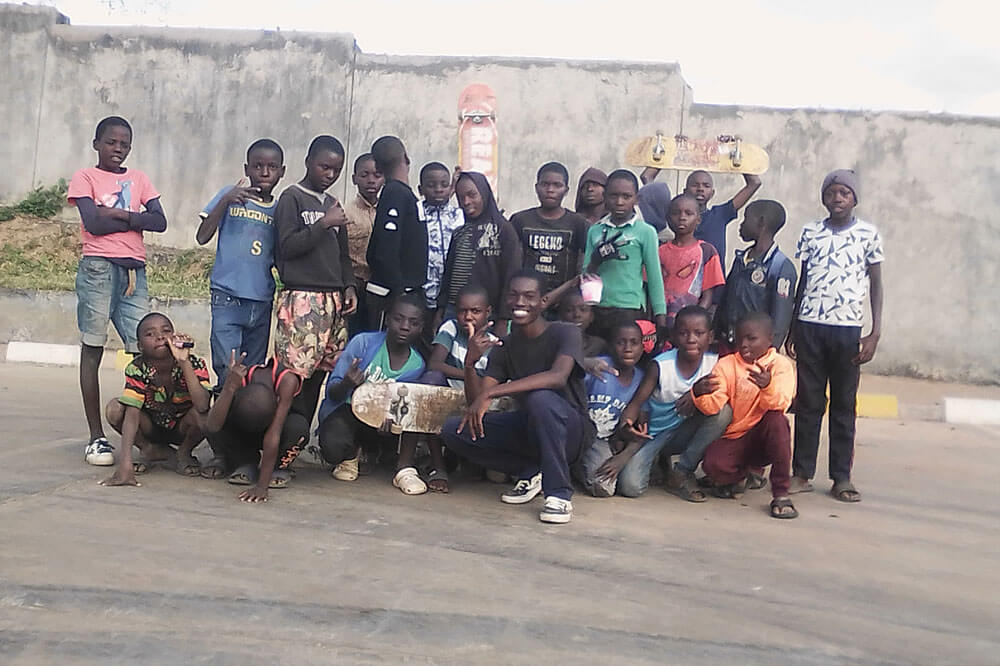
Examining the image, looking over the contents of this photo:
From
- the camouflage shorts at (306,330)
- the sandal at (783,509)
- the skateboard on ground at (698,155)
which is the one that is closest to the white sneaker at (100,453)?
the camouflage shorts at (306,330)

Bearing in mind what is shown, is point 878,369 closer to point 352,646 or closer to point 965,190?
point 965,190

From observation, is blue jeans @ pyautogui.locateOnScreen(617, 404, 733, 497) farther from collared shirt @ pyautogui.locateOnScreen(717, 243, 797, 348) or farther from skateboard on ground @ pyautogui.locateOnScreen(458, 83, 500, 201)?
skateboard on ground @ pyautogui.locateOnScreen(458, 83, 500, 201)

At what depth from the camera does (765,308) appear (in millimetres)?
5477

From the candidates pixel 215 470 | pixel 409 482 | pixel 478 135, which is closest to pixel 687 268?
pixel 409 482

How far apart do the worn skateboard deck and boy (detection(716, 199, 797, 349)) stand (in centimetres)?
171

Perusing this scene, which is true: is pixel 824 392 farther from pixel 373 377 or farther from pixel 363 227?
pixel 363 227

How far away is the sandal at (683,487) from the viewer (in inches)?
201

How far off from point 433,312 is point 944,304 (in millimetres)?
7281

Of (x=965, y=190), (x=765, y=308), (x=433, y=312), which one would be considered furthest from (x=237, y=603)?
(x=965, y=190)

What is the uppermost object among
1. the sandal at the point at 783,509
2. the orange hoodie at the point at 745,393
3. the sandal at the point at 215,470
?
the orange hoodie at the point at 745,393

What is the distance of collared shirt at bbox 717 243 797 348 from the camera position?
5.45 metres

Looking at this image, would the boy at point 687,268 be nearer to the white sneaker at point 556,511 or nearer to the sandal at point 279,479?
the white sneaker at point 556,511

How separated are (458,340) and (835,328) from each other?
81.9 inches

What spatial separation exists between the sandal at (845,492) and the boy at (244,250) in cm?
331
